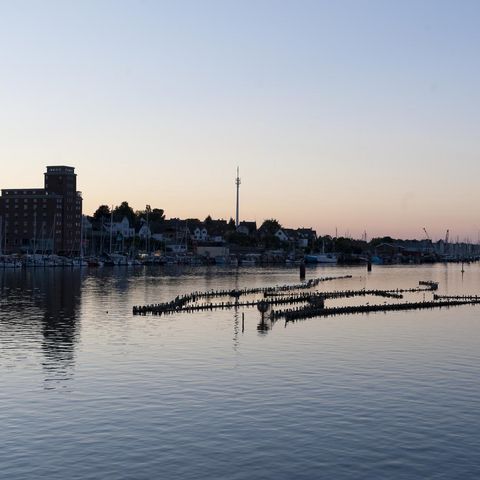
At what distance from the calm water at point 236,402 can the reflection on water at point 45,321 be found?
43 cm

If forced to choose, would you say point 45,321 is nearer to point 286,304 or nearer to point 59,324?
point 59,324

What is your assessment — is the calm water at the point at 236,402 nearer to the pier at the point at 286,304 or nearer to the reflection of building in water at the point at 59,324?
the reflection of building in water at the point at 59,324

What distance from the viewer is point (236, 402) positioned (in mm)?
47438

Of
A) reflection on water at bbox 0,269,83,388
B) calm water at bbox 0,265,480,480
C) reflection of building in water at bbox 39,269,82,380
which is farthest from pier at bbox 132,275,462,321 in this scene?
reflection on water at bbox 0,269,83,388

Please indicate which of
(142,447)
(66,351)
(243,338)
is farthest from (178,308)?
(142,447)

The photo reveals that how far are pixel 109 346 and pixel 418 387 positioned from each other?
1309 inches

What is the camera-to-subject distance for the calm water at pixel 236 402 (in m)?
35.3

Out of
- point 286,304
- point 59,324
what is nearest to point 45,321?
point 59,324

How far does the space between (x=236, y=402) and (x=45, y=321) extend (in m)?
51.5

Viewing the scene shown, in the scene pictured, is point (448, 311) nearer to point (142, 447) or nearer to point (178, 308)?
point (178, 308)

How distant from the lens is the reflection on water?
2484 inches

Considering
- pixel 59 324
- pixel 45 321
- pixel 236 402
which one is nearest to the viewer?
pixel 236 402

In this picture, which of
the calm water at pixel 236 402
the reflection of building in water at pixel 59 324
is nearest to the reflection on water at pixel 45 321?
the reflection of building in water at pixel 59 324

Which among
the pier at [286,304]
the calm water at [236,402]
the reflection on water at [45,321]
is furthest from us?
the pier at [286,304]
